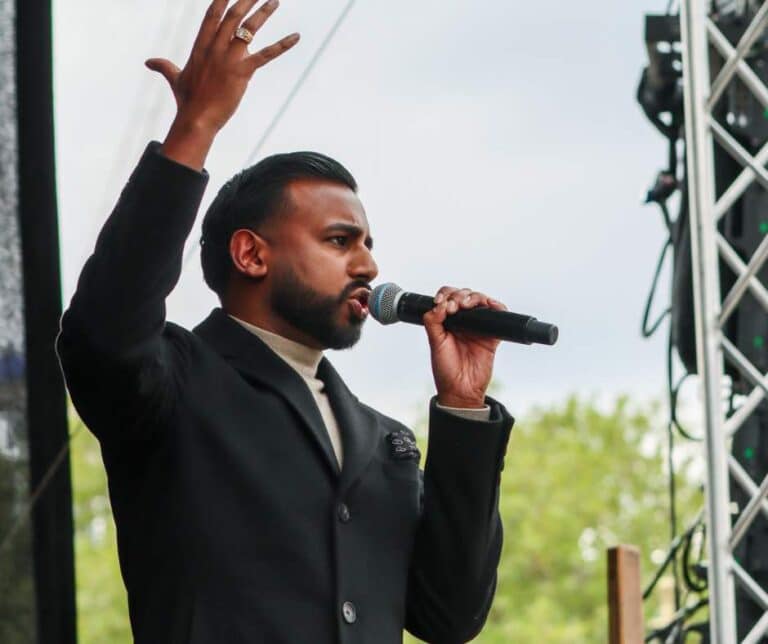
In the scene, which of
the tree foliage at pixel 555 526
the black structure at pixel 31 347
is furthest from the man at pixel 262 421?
the tree foliage at pixel 555 526

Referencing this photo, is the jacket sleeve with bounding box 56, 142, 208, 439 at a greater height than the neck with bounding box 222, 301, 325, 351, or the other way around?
the neck with bounding box 222, 301, 325, 351

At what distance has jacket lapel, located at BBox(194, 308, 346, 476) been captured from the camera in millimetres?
1864

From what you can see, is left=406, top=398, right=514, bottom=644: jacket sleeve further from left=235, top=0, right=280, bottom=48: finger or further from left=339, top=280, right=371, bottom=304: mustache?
left=235, top=0, right=280, bottom=48: finger

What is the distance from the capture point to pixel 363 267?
1.93 metres

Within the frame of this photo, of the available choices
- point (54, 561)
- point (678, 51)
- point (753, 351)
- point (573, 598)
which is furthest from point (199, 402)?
point (573, 598)

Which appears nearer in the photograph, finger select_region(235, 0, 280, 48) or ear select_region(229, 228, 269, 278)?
finger select_region(235, 0, 280, 48)

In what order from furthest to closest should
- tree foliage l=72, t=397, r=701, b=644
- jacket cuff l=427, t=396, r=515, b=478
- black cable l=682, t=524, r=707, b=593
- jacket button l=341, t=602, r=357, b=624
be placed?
tree foliage l=72, t=397, r=701, b=644
black cable l=682, t=524, r=707, b=593
jacket cuff l=427, t=396, r=515, b=478
jacket button l=341, t=602, r=357, b=624

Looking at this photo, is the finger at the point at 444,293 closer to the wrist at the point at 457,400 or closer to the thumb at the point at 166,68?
the wrist at the point at 457,400

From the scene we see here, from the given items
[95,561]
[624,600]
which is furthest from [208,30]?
[95,561]

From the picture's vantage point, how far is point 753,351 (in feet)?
10.0

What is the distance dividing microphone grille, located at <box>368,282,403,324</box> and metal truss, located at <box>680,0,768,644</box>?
28.9 inches

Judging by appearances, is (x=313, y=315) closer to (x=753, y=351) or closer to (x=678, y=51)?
(x=753, y=351)

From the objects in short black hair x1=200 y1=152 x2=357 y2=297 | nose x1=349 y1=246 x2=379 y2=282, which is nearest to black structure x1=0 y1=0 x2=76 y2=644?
short black hair x1=200 y1=152 x2=357 y2=297

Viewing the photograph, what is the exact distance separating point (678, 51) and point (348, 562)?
6.26ft
